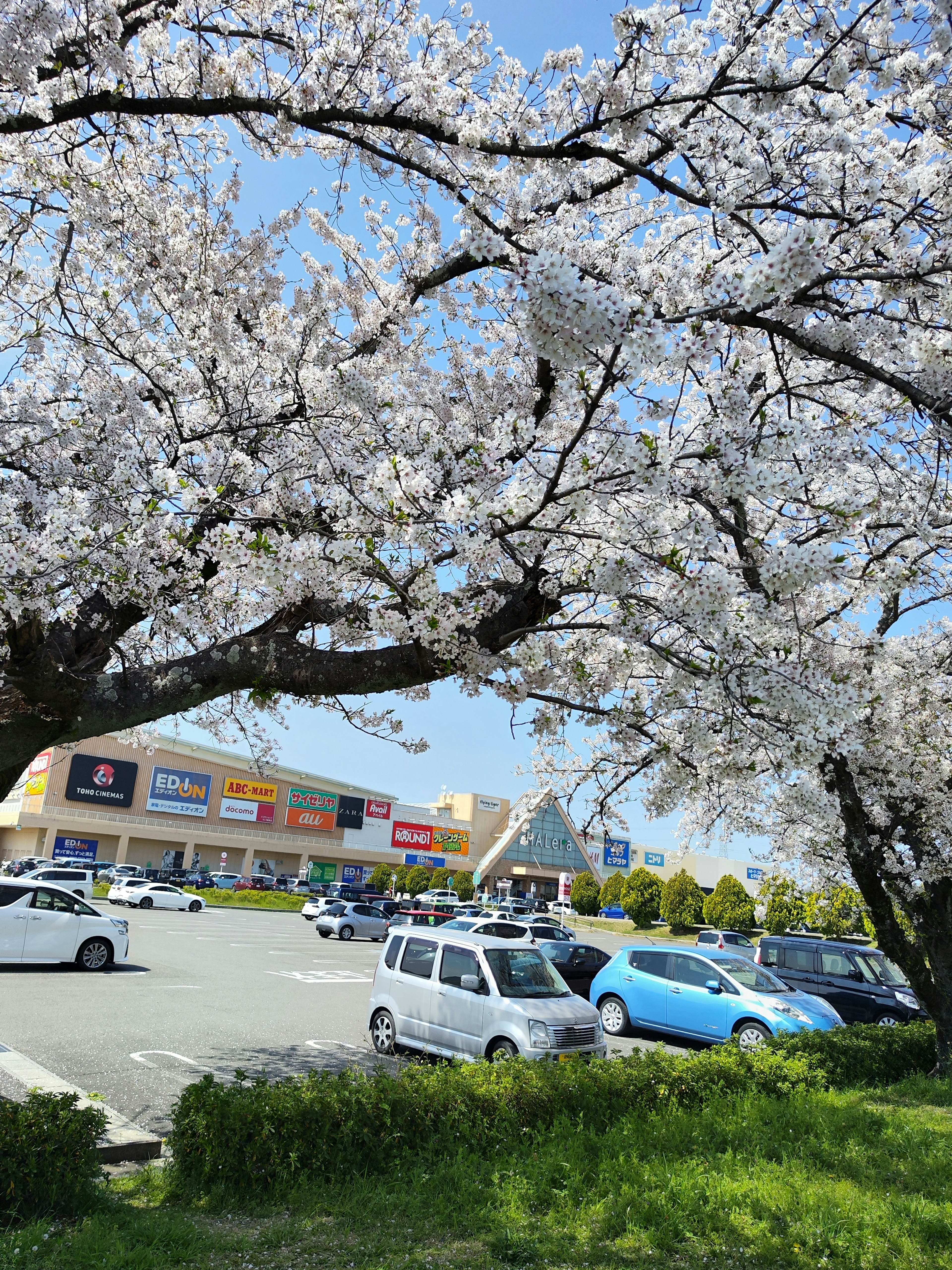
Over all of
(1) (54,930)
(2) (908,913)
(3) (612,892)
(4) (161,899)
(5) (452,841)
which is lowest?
(4) (161,899)

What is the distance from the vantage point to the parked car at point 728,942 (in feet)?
87.5

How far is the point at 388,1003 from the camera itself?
9789 millimetres

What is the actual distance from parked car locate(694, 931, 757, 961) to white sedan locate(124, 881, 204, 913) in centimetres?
2110

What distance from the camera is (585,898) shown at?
54.1 m

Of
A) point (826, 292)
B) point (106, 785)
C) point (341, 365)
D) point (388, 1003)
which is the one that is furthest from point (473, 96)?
point (106, 785)

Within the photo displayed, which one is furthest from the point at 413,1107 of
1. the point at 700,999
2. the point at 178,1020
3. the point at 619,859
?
the point at 619,859

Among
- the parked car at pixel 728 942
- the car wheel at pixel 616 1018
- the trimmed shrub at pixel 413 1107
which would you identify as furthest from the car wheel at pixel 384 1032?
the parked car at pixel 728 942

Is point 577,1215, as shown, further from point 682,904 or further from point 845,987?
point 682,904

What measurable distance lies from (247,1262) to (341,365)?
4.94 meters

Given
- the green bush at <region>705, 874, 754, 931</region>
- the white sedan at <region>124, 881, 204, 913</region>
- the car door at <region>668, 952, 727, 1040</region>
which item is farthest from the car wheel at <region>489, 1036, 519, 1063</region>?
the green bush at <region>705, 874, 754, 931</region>

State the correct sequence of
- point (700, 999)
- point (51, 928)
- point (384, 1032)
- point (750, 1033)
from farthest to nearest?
point (51, 928) < point (700, 999) < point (750, 1033) < point (384, 1032)

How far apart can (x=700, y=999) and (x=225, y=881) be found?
40677 millimetres

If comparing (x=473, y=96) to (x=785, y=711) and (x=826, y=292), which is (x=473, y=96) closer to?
(x=826, y=292)

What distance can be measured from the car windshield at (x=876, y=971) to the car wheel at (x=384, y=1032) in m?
10.9
